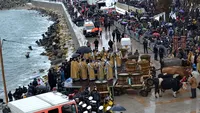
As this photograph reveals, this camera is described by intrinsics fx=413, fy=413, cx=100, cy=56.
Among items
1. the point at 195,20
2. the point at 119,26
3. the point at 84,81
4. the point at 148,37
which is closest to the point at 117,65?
the point at 84,81

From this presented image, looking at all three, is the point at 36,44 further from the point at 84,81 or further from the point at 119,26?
the point at 84,81

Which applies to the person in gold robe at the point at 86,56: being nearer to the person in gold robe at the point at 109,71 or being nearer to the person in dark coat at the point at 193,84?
the person in gold robe at the point at 109,71

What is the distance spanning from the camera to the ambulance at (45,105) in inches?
559

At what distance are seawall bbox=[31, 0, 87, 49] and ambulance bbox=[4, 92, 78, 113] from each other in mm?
20282

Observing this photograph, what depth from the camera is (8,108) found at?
15.3m

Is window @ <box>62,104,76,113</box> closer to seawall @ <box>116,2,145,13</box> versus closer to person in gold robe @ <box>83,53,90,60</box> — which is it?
person in gold robe @ <box>83,53,90,60</box>

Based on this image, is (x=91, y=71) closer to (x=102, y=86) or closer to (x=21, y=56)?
(x=102, y=86)

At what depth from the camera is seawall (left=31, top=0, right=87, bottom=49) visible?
39019 mm

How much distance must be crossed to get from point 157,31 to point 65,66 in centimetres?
1153

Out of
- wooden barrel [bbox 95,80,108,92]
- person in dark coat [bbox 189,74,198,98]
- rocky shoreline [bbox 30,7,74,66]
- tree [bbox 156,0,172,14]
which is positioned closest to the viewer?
person in dark coat [bbox 189,74,198,98]

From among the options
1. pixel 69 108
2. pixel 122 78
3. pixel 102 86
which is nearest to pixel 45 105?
pixel 69 108

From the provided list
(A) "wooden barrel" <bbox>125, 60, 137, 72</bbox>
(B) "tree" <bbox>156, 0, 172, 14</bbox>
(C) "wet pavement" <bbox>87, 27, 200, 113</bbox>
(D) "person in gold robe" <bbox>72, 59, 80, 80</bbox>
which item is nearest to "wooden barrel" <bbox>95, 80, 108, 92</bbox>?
(C) "wet pavement" <bbox>87, 27, 200, 113</bbox>

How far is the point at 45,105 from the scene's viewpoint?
14.4 meters

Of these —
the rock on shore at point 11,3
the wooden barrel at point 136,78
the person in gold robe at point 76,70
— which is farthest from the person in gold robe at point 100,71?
the rock on shore at point 11,3
